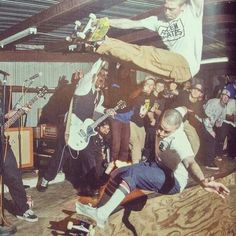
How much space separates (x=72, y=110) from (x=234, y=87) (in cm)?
297

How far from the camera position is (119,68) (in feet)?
15.8

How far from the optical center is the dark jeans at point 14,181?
432 centimetres

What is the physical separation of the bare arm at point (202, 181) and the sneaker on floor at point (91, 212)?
135cm

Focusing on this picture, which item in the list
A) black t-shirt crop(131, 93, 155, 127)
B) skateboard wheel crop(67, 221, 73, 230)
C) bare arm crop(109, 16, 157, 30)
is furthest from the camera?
black t-shirt crop(131, 93, 155, 127)

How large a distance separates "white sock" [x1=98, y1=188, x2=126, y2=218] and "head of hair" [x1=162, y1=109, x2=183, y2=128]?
1.16 meters

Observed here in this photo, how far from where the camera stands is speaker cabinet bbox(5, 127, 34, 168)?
5.13m

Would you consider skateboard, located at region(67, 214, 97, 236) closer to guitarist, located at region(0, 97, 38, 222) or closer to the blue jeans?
guitarist, located at region(0, 97, 38, 222)

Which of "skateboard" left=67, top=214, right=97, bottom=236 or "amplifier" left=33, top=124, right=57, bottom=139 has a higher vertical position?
A: "amplifier" left=33, top=124, right=57, bottom=139

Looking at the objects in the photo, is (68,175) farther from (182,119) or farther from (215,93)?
(215,93)

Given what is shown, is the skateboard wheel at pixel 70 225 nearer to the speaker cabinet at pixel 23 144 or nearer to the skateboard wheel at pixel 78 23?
the speaker cabinet at pixel 23 144

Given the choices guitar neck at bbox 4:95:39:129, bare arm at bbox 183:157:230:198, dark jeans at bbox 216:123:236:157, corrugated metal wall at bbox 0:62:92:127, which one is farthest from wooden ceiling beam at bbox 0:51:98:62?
dark jeans at bbox 216:123:236:157

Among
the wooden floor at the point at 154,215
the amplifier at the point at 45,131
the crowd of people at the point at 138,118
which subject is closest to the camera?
the wooden floor at the point at 154,215

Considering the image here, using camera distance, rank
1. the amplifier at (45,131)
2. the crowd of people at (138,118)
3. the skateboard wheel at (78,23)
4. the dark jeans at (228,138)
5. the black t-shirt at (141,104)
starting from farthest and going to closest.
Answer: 1. the dark jeans at (228,138)
2. the amplifier at (45,131)
3. the black t-shirt at (141,104)
4. the crowd of people at (138,118)
5. the skateboard wheel at (78,23)

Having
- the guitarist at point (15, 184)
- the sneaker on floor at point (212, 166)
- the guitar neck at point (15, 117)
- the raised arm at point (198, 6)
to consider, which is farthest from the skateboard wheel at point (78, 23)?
the sneaker on floor at point (212, 166)
